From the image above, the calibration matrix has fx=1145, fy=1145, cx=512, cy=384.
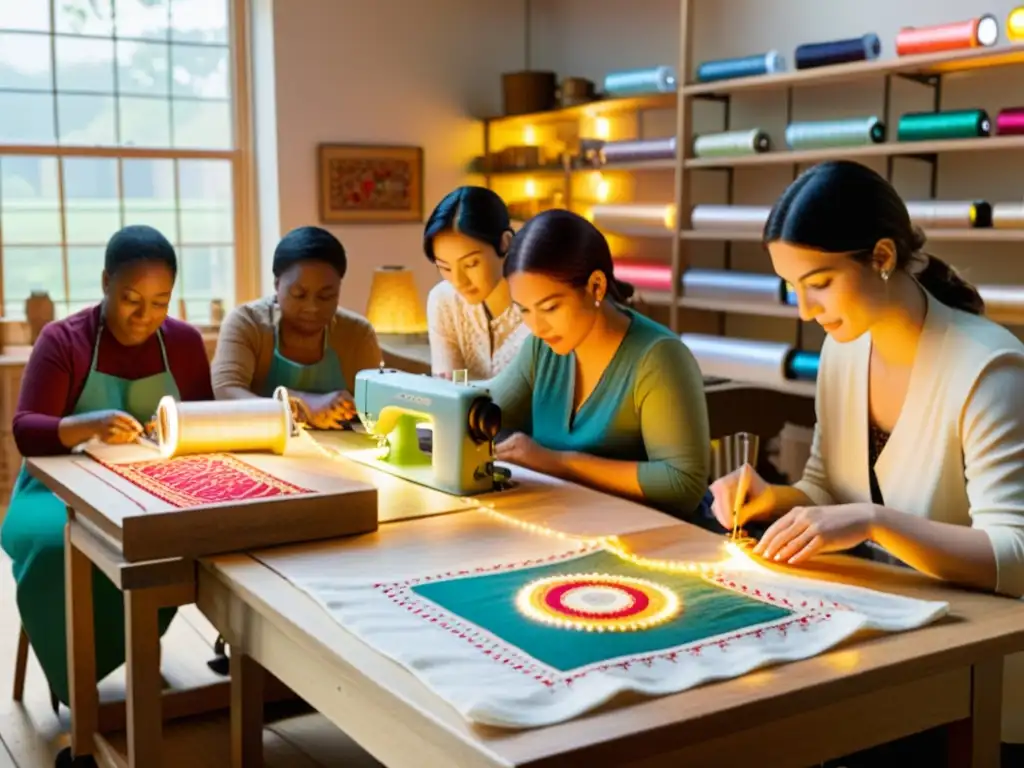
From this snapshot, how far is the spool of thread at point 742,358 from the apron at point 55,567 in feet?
7.22

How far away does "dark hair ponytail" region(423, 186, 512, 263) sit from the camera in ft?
9.21

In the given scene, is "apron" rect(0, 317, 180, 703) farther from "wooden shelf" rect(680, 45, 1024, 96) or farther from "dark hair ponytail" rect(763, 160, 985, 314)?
"wooden shelf" rect(680, 45, 1024, 96)

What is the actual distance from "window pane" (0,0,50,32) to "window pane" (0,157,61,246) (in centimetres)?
61

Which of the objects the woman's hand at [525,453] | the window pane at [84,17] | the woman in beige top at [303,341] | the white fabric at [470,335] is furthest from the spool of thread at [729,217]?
Result: the window pane at [84,17]

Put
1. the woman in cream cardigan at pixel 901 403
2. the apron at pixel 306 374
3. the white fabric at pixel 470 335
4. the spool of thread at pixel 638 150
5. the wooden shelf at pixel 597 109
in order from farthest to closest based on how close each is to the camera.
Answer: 1. the wooden shelf at pixel 597 109
2. the spool of thread at pixel 638 150
3. the white fabric at pixel 470 335
4. the apron at pixel 306 374
5. the woman in cream cardigan at pixel 901 403

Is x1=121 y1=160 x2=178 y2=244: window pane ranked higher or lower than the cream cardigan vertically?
higher

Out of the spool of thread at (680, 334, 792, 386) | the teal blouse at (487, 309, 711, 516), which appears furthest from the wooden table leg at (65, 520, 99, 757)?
the spool of thread at (680, 334, 792, 386)

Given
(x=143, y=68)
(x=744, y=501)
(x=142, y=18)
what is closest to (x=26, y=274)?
(x=143, y=68)

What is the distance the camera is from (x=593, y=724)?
1.19 metres

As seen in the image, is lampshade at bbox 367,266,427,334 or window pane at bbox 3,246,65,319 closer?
lampshade at bbox 367,266,427,334

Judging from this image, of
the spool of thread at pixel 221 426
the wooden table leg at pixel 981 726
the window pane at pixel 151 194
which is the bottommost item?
the wooden table leg at pixel 981 726

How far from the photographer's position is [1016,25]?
11.6ft

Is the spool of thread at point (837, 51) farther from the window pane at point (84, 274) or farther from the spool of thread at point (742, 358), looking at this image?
the window pane at point (84, 274)

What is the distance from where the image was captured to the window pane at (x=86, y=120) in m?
5.48
